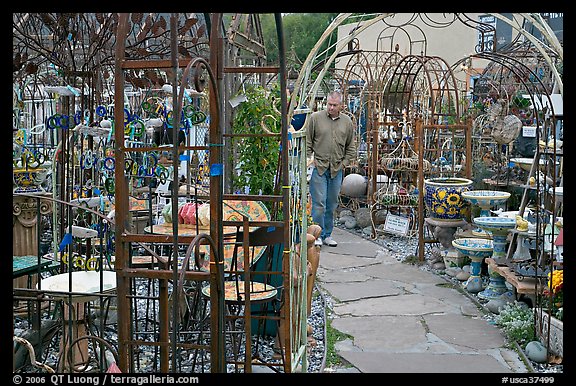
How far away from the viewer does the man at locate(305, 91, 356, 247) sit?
8570 mm

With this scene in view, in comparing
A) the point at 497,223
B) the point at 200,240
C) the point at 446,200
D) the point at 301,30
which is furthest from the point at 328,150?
the point at 301,30

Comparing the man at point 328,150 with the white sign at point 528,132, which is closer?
the man at point 328,150

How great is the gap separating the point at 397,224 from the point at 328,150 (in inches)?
66.0

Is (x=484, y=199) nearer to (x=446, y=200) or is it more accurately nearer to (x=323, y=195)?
(x=446, y=200)

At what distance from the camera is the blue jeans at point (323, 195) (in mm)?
8578

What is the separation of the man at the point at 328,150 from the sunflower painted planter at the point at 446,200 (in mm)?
1151

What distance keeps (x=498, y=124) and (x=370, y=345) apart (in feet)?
15.6

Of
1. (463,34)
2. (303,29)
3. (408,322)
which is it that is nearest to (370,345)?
(408,322)

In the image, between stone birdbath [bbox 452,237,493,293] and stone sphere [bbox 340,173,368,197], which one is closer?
stone birdbath [bbox 452,237,493,293]

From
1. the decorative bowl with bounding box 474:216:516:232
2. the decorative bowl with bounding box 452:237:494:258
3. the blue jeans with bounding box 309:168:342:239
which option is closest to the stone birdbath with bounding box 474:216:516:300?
the decorative bowl with bounding box 474:216:516:232

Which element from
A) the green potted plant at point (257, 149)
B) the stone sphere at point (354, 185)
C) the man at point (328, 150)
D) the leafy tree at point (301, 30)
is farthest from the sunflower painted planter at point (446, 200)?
the leafy tree at point (301, 30)

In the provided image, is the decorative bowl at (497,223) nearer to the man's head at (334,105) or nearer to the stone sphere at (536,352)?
the stone sphere at (536,352)

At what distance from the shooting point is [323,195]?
8.61 m

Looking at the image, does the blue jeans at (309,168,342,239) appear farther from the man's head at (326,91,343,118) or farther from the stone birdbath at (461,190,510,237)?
the stone birdbath at (461,190,510,237)
